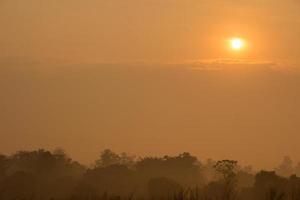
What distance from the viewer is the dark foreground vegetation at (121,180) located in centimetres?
7051

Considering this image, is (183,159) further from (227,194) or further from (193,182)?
(227,194)

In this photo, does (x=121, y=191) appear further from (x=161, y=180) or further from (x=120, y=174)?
(x=120, y=174)

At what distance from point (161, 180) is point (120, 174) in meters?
18.2

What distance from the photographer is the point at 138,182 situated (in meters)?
101

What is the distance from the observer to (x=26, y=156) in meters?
143

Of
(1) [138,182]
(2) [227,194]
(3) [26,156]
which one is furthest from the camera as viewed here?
(3) [26,156]

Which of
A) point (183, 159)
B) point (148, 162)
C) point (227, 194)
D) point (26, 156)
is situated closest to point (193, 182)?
point (148, 162)

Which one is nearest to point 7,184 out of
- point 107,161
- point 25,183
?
point 25,183

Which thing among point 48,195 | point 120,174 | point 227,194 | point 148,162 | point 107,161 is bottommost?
point 227,194

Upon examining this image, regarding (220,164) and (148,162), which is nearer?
(220,164)

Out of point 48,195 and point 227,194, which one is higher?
point 48,195

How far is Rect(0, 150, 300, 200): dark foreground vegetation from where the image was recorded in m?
70.5

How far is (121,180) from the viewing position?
99625 mm

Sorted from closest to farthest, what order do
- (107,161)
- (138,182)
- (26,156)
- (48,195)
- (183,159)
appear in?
(48,195) < (138,182) < (26,156) < (183,159) < (107,161)
